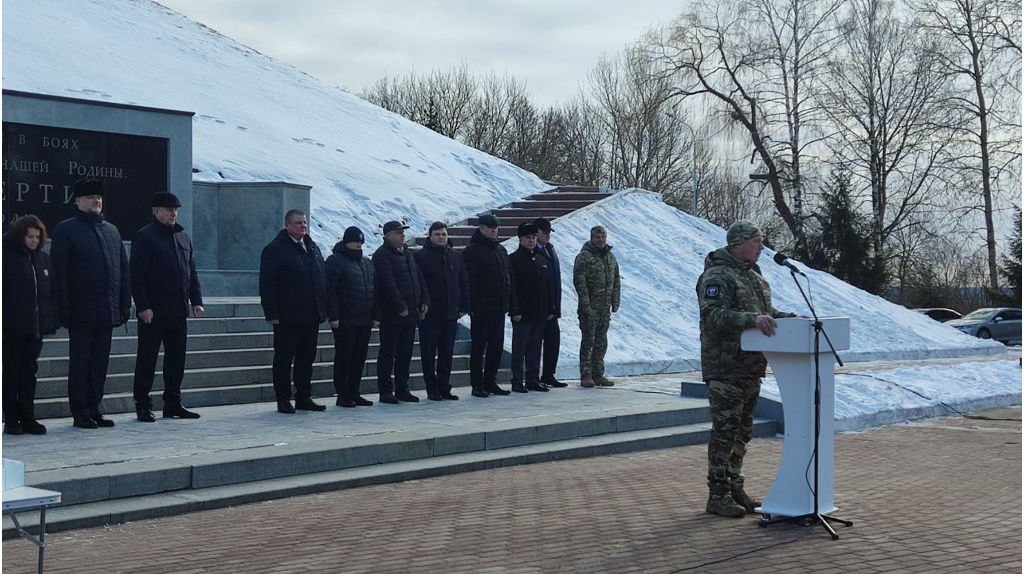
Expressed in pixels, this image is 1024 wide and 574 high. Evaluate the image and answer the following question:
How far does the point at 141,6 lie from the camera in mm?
33281

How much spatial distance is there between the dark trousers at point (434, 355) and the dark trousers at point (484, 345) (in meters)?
0.43

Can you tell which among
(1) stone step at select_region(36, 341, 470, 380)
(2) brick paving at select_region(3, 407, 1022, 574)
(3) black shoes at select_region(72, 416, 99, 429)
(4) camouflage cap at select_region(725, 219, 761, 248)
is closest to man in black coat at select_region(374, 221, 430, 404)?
(1) stone step at select_region(36, 341, 470, 380)

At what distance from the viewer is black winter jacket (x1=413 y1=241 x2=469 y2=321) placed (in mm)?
13219

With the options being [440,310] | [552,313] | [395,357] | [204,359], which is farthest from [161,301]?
[552,313]

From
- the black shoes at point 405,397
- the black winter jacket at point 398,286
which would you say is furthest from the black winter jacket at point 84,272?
the black shoes at point 405,397

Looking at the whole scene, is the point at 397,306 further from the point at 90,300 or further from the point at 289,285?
the point at 90,300

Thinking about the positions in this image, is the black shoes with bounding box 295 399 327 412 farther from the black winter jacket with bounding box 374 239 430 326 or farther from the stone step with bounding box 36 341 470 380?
the stone step with bounding box 36 341 470 380

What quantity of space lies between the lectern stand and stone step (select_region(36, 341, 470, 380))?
682 cm

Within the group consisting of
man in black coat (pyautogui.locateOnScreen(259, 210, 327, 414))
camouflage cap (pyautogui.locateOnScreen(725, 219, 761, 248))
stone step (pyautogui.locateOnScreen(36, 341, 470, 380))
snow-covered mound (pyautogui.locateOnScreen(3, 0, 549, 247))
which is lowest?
stone step (pyautogui.locateOnScreen(36, 341, 470, 380))

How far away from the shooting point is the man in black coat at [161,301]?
34.3 ft

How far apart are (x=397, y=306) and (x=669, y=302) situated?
991cm

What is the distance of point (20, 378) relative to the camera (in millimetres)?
9438

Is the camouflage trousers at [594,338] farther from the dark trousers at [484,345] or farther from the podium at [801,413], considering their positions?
the podium at [801,413]

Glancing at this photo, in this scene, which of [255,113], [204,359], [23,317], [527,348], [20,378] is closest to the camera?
[23,317]
